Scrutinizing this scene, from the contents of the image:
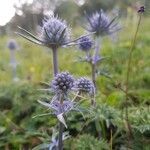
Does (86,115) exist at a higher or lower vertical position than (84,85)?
lower

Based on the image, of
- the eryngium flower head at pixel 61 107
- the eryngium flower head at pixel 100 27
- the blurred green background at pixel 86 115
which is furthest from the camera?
the eryngium flower head at pixel 100 27

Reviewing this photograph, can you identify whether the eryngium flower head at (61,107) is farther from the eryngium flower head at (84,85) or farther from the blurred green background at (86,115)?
the blurred green background at (86,115)

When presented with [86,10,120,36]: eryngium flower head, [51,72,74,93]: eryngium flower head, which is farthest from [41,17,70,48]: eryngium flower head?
[86,10,120,36]: eryngium flower head

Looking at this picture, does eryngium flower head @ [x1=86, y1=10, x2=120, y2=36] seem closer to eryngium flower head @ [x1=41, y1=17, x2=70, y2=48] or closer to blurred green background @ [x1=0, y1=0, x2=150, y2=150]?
blurred green background @ [x1=0, y1=0, x2=150, y2=150]

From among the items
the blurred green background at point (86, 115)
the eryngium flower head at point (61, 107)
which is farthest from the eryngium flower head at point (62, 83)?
the blurred green background at point (86, 115)

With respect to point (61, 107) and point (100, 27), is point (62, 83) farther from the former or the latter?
point (100, 27)

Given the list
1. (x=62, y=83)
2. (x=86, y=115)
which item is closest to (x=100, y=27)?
(x=86, y=115)
